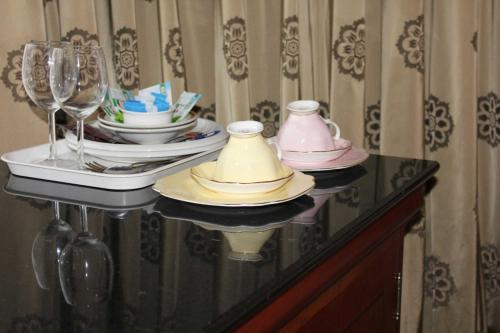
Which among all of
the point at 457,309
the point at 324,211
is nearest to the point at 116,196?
the point at 324,211

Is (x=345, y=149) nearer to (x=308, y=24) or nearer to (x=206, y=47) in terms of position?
(x=308, y=24)

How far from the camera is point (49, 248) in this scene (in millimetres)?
1018

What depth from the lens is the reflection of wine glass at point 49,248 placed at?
919 mm

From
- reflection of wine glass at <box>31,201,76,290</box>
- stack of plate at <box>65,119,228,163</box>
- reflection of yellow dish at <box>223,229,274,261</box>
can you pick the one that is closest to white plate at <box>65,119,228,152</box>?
stack of plate at <box>65,119,228,163</box>

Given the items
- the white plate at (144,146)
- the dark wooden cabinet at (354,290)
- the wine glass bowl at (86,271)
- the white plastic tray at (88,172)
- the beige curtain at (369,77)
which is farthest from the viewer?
the beige curtain at (369,77)

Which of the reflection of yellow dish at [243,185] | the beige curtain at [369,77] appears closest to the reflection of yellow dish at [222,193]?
the reflection of yellow dish at [243,185]

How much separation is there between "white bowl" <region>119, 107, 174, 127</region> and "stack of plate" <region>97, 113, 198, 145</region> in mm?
11

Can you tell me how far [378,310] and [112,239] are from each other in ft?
1.73

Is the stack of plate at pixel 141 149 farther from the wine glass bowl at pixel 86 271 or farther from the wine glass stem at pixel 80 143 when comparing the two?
the wine glass bowl at pixel 86 271

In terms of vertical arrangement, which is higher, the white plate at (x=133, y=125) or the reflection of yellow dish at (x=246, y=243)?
the white plate at (x=133, y=125)

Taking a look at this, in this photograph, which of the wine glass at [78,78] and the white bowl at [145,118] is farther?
the white bowl at [145,118]

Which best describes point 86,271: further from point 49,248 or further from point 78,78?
point 78,78

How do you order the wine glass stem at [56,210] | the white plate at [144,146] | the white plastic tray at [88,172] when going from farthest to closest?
the white plate at [144,146] < the white plastic tray at [88,172] < the wine glass stem at [56,210]

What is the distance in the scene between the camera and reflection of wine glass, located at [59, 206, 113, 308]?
2.82 ft
